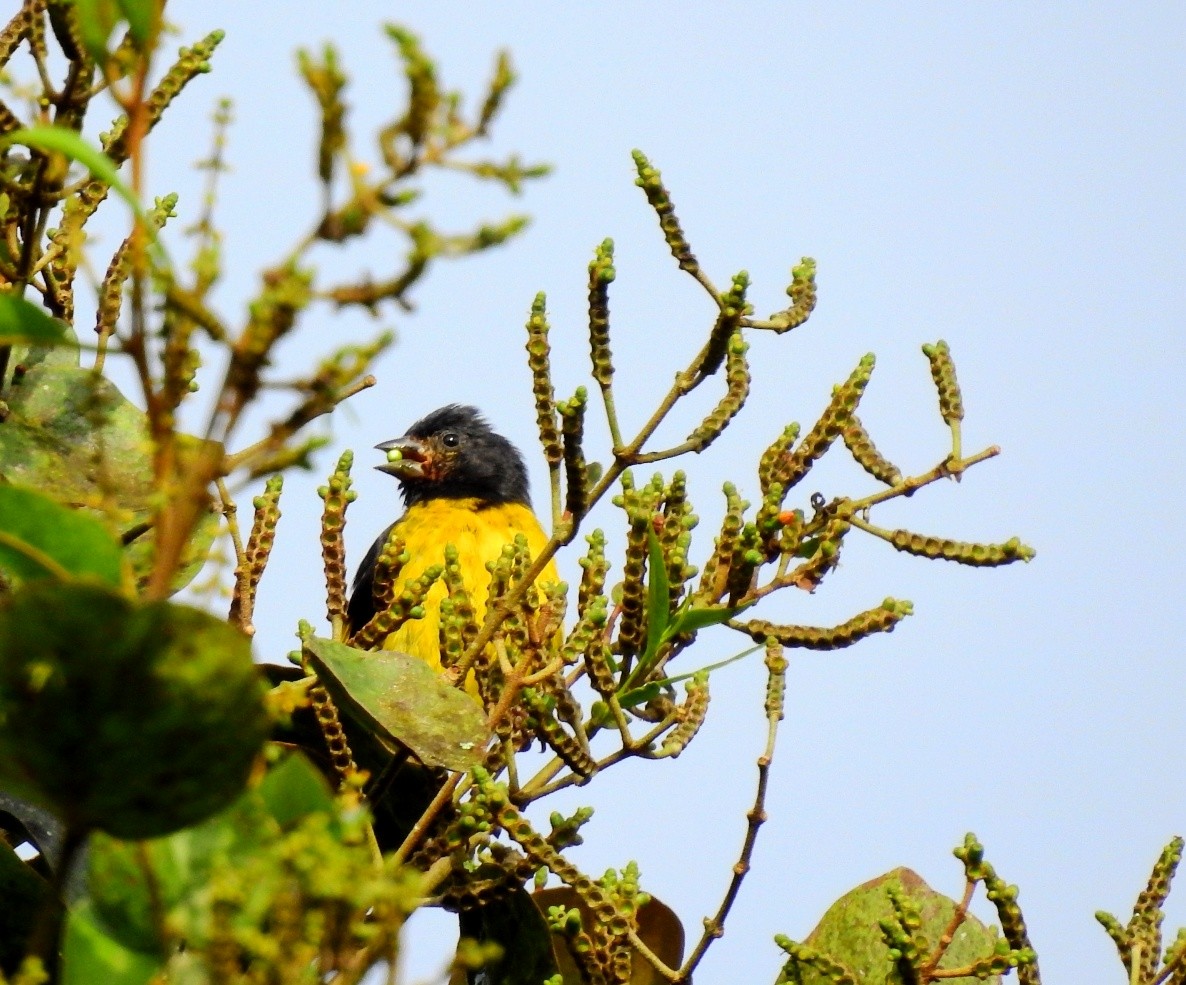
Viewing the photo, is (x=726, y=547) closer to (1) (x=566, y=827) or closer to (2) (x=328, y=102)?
(1) (x=566, y=827)

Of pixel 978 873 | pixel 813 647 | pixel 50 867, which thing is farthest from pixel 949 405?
pixel 50 867

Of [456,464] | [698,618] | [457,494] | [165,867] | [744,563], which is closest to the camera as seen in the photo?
[165,867]

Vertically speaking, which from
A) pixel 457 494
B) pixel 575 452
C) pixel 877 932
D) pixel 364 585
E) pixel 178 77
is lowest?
pixel 877 932

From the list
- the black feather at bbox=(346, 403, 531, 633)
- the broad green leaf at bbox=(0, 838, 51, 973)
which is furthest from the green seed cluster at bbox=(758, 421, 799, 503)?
the black feather at bbox=(346, 403, 531, 633)

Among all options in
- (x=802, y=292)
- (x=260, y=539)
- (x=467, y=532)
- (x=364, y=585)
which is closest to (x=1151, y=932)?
(x=802, y=292)

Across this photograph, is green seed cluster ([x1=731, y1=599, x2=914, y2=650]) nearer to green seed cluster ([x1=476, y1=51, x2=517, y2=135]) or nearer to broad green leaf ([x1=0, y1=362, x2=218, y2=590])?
broad green leaf ([x1=0, y1=362, x2=218, y2=590])

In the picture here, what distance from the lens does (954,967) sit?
162cm

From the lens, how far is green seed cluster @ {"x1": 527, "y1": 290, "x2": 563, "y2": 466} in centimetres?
149

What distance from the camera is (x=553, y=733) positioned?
4.94ft

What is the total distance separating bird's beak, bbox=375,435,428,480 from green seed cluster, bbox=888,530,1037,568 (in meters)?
5.31

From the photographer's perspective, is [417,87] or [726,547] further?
[726,547]

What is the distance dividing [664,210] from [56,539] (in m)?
0.85

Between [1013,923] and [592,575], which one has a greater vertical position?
[592,575]

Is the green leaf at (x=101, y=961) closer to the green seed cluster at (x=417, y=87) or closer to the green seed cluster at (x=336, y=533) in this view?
the green seed cluster at (x=417, y=87)
